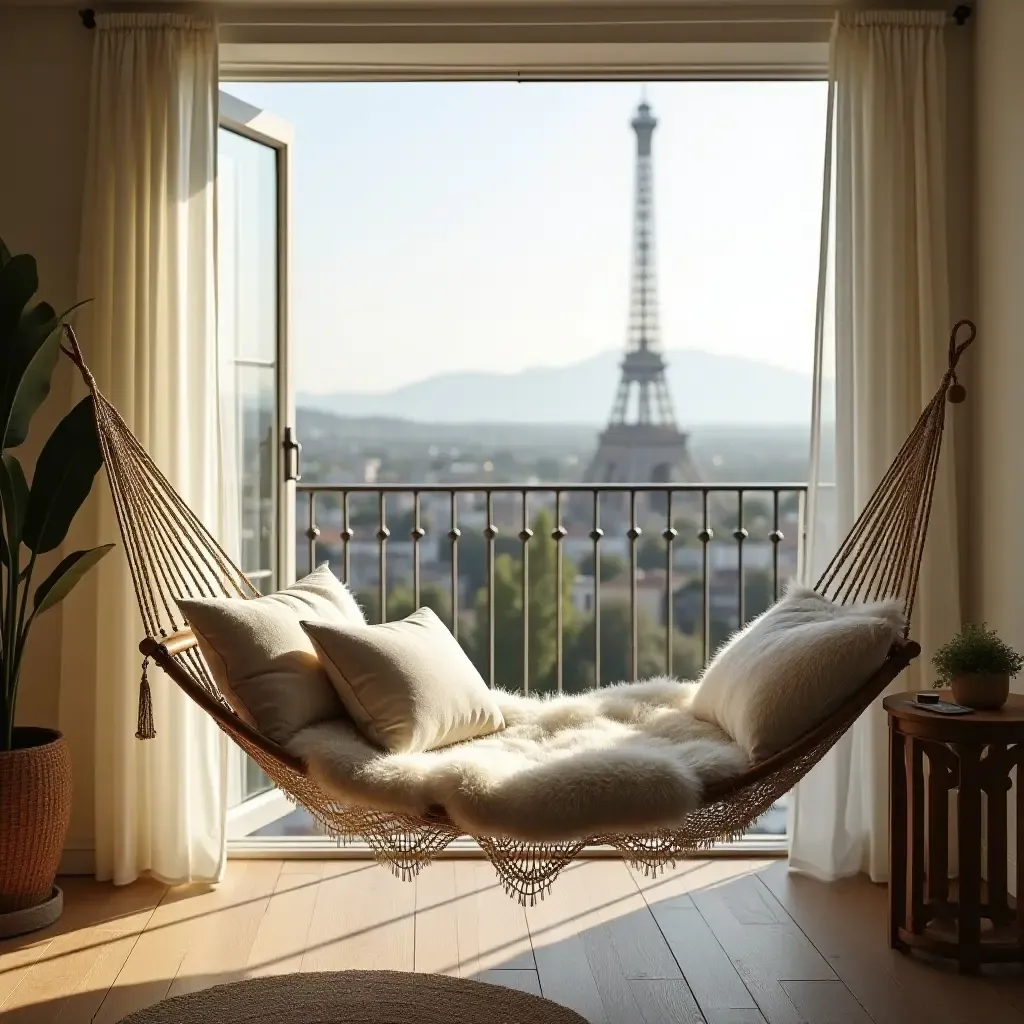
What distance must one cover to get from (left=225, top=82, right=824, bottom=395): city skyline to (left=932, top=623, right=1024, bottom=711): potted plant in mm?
8840

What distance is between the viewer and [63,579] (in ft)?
10.3

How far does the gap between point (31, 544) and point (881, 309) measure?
7.71 ft

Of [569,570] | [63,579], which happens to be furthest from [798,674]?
[569,570]

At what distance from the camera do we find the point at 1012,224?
322 cm

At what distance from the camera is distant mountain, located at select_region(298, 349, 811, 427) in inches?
525

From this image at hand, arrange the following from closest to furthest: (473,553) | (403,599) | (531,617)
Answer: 1. (473,553)
2. (531,617)
3. (403,599)

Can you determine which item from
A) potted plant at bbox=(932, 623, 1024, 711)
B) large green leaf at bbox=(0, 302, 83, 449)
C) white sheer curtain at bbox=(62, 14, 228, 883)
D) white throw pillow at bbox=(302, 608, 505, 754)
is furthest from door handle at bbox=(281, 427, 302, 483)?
potted plant at bbox=(932, 623, 1024, 711)

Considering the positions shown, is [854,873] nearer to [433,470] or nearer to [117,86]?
[117,86]

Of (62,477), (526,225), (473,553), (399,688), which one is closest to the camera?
(399,688)

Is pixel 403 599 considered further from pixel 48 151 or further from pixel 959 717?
pixel 959 717

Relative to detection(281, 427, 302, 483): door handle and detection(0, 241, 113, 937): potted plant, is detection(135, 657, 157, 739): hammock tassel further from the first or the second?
detection(281, 427, 302, 483): door handle

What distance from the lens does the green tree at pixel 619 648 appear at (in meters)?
11.8

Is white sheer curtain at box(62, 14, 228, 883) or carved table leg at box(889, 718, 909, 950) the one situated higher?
white sheer curtain at box(62, 14, 228, 883)

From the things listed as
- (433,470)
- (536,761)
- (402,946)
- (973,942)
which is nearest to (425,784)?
(536,761)
